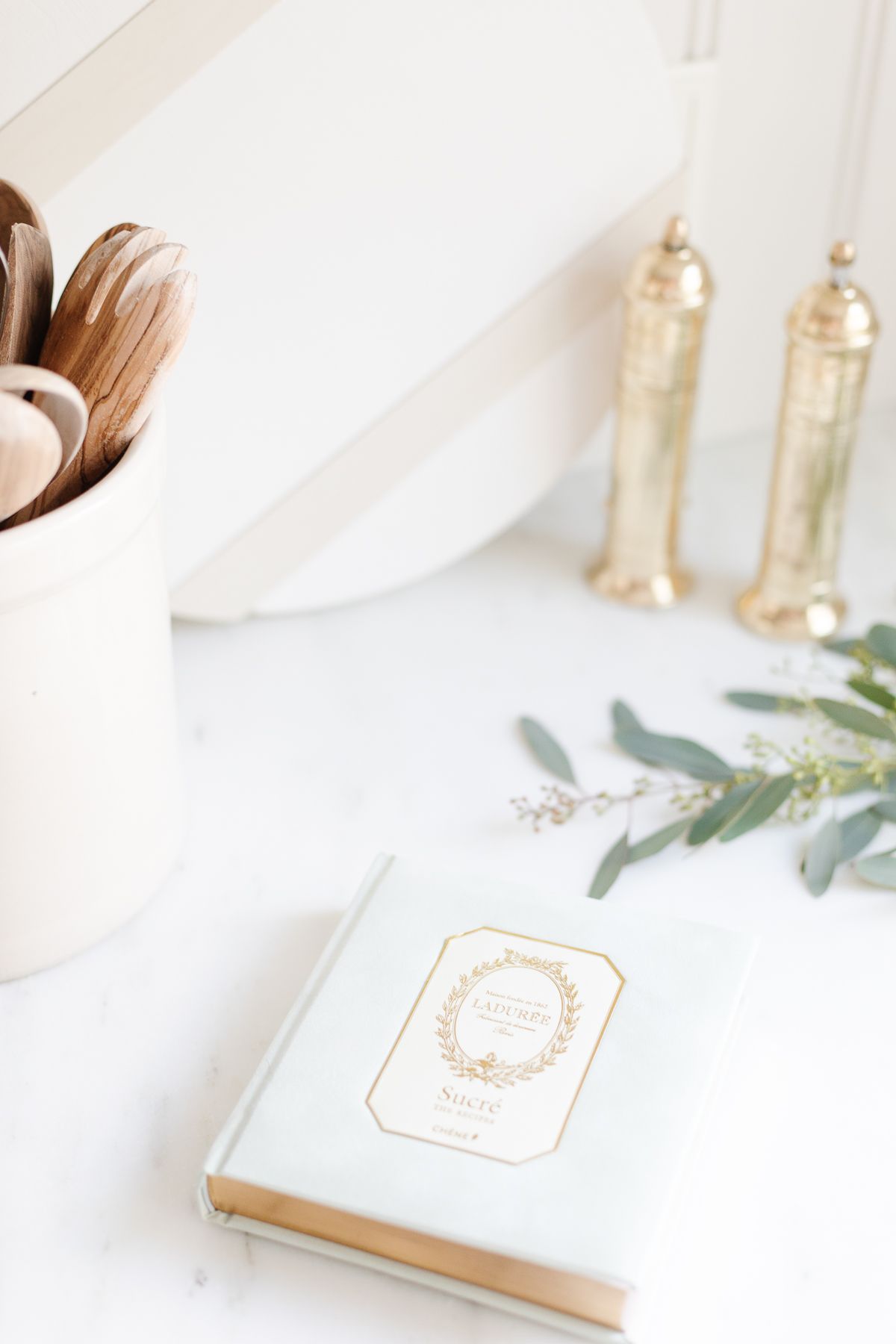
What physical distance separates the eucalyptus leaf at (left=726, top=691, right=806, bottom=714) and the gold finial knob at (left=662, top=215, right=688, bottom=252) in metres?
0.22

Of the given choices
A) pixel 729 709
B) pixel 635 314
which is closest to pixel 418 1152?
pixel 729 709

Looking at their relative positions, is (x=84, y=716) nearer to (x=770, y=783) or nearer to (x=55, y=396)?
(x=55, y=396)

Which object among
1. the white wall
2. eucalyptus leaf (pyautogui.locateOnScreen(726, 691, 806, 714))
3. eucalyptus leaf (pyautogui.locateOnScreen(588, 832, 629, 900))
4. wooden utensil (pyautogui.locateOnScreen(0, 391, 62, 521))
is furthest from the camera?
the white wall

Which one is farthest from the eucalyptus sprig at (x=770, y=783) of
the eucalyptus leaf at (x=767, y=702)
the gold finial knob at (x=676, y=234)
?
the gold finial knob at (x=676, y=234)

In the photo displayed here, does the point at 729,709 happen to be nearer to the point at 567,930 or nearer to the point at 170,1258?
the point at 567,930

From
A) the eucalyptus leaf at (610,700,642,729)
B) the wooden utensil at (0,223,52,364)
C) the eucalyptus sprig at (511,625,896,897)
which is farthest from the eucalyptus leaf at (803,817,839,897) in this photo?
the wooden utensil at (0,223,52,364)

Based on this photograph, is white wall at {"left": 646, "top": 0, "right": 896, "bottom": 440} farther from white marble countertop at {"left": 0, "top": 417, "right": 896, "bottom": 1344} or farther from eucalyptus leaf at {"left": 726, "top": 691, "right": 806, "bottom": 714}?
eucalyptus leaf at {"left": 726, "top": 691, "right": 806, "bottom": 714}

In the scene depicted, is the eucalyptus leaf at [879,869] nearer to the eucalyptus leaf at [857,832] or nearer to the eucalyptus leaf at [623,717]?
the eucalyptus leaf at [857,832]

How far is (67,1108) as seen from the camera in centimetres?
50

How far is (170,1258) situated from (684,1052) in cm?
18

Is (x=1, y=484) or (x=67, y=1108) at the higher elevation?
(x=1, y=484)

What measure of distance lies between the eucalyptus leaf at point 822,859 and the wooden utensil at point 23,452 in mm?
356

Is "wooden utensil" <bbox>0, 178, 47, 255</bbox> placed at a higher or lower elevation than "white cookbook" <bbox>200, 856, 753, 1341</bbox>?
higher

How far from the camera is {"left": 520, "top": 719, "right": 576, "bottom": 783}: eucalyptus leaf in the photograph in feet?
2.12
